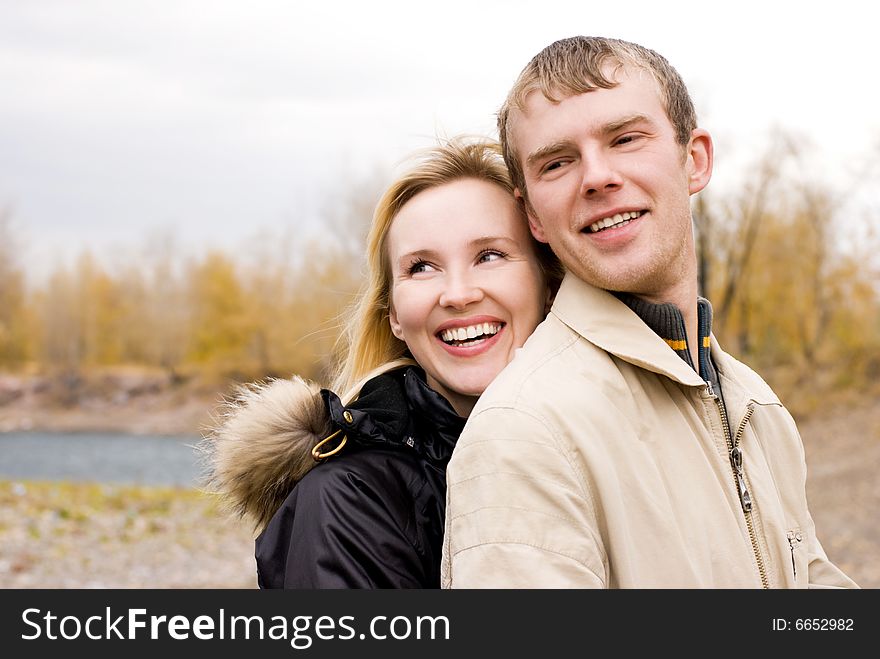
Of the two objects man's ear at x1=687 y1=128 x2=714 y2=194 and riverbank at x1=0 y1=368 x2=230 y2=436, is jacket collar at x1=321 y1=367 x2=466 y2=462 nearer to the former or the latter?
man's ear at x1=687 y1=128 x2=714 y2=194

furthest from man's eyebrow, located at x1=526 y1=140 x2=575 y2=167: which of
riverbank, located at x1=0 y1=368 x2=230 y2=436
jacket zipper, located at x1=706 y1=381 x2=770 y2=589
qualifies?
riverbank, located at x1=0 y1=368 x2=230 y2=436

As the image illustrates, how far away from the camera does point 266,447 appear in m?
2.68

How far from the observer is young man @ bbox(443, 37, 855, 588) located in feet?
6.39

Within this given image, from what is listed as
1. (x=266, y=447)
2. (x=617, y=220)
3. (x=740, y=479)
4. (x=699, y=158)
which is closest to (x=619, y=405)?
(x=740, y=479)

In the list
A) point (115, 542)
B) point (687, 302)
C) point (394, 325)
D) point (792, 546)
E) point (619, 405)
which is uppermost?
point (115, 542)

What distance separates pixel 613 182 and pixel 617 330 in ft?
1.24

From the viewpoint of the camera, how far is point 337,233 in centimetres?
3170

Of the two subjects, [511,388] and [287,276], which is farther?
[287,276]

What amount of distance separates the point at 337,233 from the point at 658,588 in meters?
30.2

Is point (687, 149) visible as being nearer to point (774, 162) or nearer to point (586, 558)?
point (586, 558)

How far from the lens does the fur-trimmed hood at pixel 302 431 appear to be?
257 cm

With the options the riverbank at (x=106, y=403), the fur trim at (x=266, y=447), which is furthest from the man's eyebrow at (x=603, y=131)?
the riverbank at (x=106, y=403)

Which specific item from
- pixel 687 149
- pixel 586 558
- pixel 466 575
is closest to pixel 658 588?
pixel 586 558

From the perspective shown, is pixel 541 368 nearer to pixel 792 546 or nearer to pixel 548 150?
pixel 548 150
